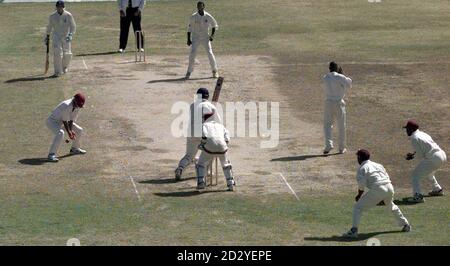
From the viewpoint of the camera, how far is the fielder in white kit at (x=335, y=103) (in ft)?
108

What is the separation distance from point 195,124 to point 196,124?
0.03 meters

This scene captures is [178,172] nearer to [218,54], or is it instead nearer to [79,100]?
[79,100]

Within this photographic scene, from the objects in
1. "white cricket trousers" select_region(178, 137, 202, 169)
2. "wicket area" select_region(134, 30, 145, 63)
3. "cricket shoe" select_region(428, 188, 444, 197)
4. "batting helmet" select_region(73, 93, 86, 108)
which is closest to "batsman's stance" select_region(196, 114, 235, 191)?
"white cricket trousers" select_region(178, 137, 202, 169)

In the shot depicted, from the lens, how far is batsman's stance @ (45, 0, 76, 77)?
41.4 metres

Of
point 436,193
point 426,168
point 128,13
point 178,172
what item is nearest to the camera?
point 426,168

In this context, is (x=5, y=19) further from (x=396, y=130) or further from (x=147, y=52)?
(x=396, y=130)

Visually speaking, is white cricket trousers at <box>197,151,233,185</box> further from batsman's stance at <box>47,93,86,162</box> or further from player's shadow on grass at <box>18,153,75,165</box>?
player's shadow on grass at <box>18,153,75,165</box>

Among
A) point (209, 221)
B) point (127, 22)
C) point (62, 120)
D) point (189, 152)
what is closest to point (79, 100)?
point (62, 120)

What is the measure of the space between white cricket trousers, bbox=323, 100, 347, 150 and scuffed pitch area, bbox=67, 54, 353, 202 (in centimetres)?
47

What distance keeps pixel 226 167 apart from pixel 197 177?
2.57 feet

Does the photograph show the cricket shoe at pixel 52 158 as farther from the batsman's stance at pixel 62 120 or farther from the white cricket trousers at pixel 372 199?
the white cricket trousers at pixel 372 199

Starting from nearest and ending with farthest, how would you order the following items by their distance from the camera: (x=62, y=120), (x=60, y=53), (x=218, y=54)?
1. (x=62, y=120)
2. (x=60, y=53)
3. (x=218, y=54)

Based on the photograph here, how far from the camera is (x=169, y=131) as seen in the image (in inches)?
1405

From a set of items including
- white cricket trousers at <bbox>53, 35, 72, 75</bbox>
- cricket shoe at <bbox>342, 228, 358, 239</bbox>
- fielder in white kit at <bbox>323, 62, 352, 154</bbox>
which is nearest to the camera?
cricket shoe at <bbox>342, 228, 358, 239</bbox>
